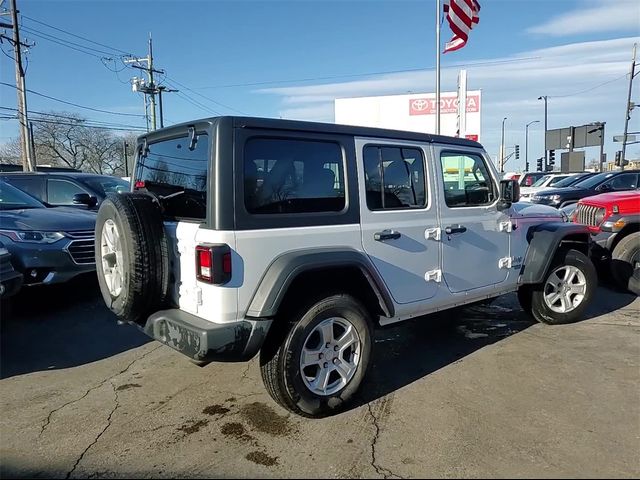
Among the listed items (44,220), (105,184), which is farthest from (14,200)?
(105,184)

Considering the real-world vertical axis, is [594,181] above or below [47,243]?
above

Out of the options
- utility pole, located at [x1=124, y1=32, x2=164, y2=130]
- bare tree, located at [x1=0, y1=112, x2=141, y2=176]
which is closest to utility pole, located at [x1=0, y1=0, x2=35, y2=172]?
utility pole, located at [x1=124, y1=32, x2=164, y2=130]

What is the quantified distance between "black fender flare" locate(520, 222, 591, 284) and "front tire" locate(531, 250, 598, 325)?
0.26 m

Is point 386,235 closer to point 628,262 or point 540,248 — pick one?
point 540,248

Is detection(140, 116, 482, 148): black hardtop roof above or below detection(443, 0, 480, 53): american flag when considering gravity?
below

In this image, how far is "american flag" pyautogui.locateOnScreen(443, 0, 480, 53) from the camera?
13336 mm

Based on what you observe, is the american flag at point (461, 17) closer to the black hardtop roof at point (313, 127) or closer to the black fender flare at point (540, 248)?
the black fender flare at point (540, 248)

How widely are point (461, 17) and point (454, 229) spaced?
11.7 meters

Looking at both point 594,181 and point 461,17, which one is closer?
point 461,17

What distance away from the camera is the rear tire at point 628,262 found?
6.35 meters

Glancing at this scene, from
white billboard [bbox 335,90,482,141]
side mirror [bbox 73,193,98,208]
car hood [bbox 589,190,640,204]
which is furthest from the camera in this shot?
white billboard [bbox 335,90,482,141]

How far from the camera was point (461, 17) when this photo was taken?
530 inches

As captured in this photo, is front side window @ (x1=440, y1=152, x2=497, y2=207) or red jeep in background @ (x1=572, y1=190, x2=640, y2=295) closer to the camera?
front side window @ (x1=440, y1=152, x2=497, y2=207)

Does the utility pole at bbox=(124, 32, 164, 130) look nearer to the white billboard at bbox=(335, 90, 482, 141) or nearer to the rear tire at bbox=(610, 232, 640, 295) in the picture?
the white billboard at bbox=(335, 90, 482, 141)
